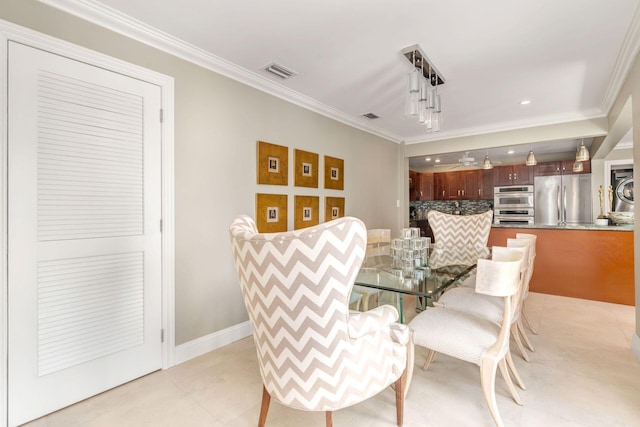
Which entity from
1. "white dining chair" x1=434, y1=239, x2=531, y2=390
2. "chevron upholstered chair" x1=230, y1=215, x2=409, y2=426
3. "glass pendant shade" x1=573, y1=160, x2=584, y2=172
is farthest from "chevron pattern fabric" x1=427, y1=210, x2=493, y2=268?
"glass pendant shade" x1=573, y1=160, x2=584, y2=172

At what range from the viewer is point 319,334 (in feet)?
3.89

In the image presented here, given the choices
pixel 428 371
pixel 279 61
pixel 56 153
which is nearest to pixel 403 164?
pixel 279 61

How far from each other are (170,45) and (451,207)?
→ 7.24 meters

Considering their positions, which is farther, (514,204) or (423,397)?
(514,204)

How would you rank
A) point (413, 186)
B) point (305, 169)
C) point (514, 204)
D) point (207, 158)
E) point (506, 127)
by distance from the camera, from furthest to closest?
point (413, 186), point (514, 204), point (506, 127), point (305, 169), point (207, 158)

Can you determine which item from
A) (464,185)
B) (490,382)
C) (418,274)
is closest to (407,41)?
(418,274)

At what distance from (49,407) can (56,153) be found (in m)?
1.41

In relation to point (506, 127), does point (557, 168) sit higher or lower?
lower

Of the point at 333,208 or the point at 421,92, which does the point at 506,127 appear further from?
the point at 333,208

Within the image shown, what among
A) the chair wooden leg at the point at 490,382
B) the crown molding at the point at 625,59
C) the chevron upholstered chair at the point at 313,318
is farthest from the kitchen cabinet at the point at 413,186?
the chevron upholstered chair at the point at 313,318

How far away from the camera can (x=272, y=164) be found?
297 centimetres

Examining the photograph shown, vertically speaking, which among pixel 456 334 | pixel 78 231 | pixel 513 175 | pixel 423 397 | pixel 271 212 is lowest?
pixel 423 397

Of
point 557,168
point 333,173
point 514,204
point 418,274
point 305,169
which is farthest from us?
point 514,204

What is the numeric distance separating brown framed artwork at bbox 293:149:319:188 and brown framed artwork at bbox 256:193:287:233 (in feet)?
0.92
